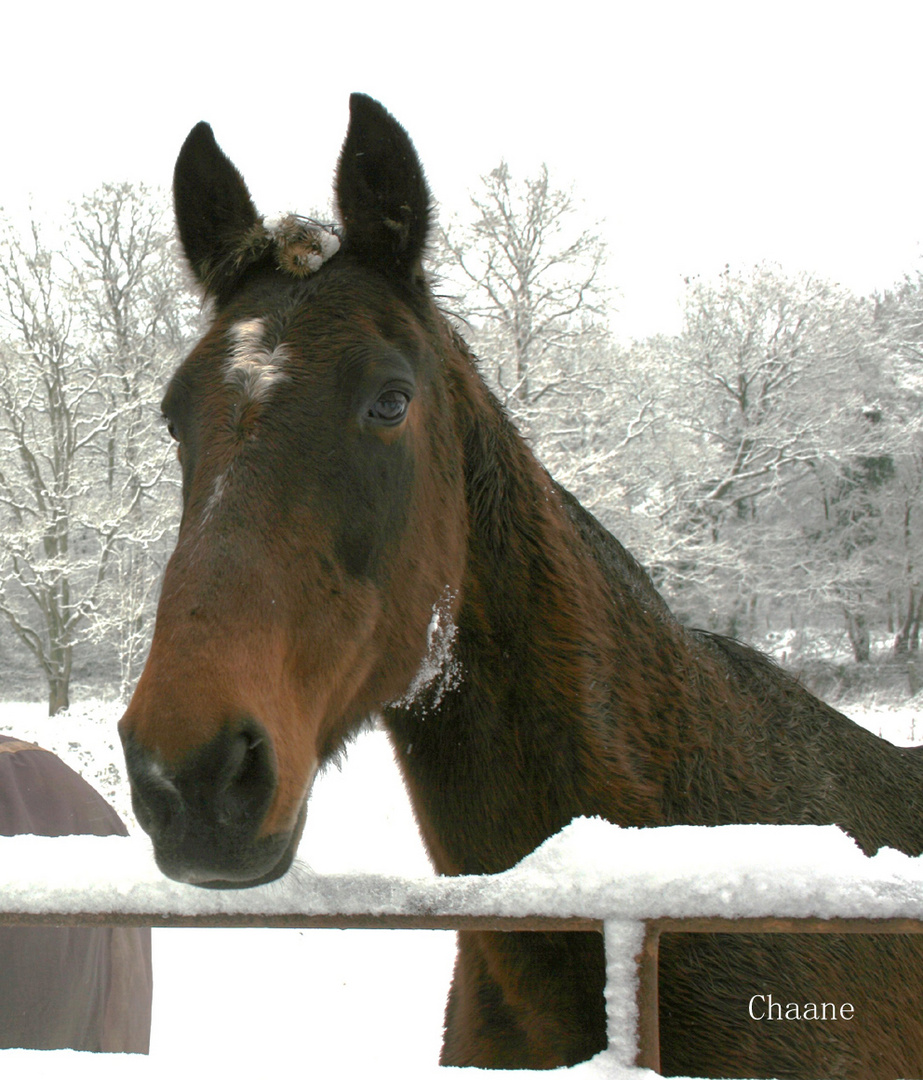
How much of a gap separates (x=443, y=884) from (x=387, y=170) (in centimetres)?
194

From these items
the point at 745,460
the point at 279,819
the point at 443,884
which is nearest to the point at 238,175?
the point at 279,819

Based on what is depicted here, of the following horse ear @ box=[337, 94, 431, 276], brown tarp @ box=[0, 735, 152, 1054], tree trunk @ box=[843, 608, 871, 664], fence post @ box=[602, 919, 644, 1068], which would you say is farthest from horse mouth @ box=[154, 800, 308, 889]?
tree trunk @ box=[843, 608, 871, 664]

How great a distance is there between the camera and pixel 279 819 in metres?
1.41

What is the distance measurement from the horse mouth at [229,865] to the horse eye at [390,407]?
103 cm

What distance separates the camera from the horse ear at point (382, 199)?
2.19m

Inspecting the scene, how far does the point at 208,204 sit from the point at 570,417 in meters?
16.9

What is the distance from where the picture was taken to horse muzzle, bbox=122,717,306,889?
1263mm

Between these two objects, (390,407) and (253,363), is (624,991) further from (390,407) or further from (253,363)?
(253,363)

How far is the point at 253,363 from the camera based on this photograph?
6.01 ft

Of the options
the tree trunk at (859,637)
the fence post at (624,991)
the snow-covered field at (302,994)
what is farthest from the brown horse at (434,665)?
the tree trunk at (859,637)

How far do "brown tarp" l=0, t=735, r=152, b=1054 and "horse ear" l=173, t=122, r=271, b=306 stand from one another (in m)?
2.40

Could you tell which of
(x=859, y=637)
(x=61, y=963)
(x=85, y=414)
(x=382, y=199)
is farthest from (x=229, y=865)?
(x=859, y=637)

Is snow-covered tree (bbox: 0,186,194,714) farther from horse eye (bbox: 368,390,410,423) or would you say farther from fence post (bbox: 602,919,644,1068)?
fence post (bbox: 602,919,644,1068)

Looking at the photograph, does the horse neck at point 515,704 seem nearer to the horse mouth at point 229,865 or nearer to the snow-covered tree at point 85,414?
the horse mouth at point 229,865
